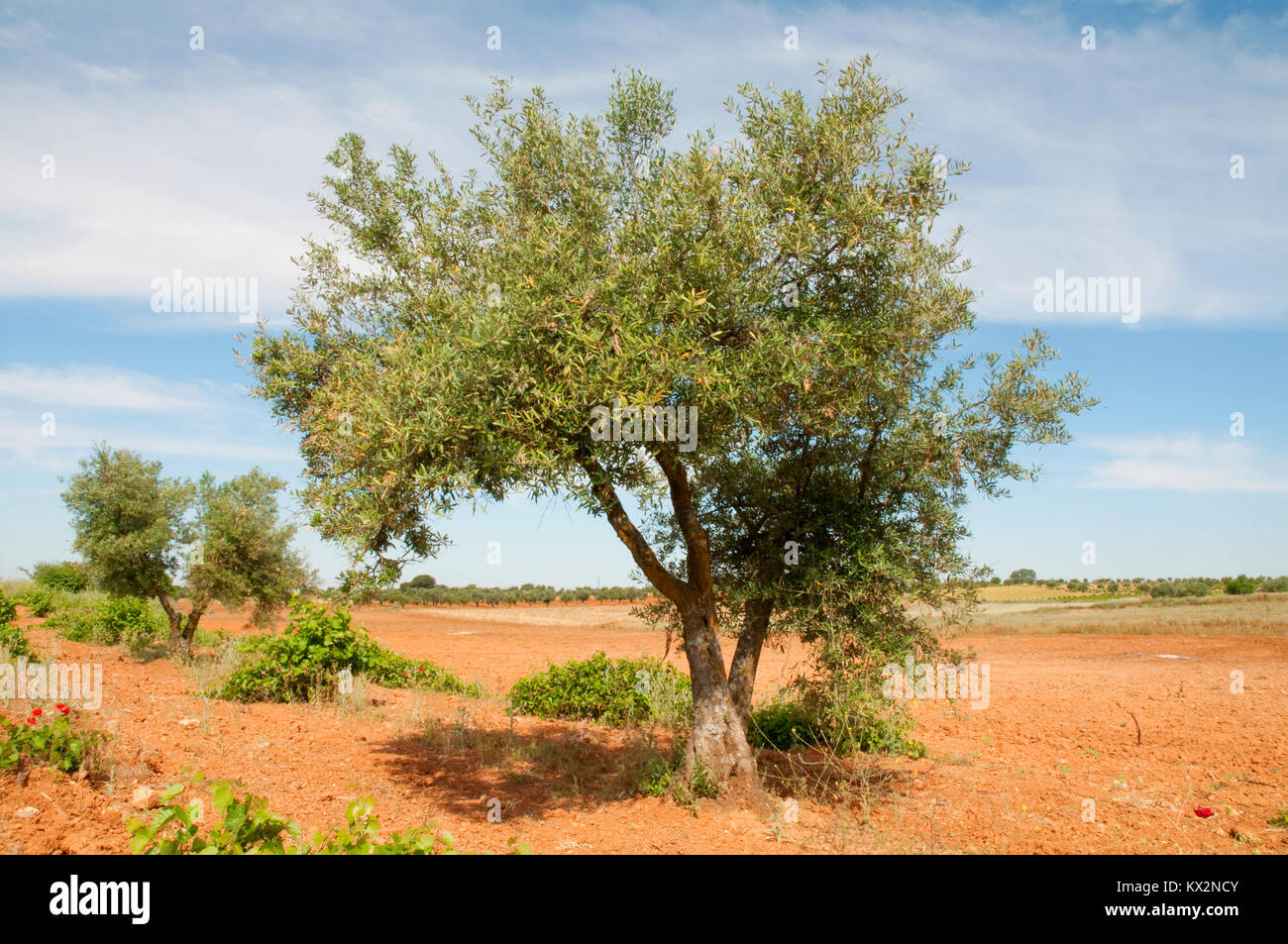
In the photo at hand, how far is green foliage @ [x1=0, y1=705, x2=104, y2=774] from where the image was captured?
7.67 metres

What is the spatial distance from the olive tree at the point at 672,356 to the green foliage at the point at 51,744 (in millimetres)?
3384

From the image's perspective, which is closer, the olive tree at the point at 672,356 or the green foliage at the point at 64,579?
the olive tree at the point at 672,356

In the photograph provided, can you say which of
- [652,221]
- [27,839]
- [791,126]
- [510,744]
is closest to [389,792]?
[510,744]

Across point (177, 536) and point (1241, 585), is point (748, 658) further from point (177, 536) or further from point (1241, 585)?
point (1241, 585)

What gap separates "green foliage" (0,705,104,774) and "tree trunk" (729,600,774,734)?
727cm

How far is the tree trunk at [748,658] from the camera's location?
1016 cm

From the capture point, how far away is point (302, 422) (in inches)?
388

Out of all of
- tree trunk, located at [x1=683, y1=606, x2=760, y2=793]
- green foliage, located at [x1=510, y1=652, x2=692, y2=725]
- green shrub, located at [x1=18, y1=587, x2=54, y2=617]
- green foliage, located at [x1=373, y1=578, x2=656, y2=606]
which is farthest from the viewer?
green foliage, located at [x1=373, y1=578, x2=656, y2=606]

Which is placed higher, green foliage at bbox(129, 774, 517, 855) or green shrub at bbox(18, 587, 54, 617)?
green foliage at bbox(129, 774, 517, 855)

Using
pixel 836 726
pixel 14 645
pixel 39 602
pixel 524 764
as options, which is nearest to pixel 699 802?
pixel 836 726

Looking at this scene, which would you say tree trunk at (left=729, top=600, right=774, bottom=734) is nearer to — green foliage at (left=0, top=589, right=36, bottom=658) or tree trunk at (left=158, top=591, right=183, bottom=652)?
green foliage at (left=0, top=589, right=36, bottom=658)

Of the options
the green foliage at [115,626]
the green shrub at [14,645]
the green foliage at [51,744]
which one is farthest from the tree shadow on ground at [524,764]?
the green foliage at [115,626]

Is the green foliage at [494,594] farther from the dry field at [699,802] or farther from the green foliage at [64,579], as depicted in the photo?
the dry field at [699,802]

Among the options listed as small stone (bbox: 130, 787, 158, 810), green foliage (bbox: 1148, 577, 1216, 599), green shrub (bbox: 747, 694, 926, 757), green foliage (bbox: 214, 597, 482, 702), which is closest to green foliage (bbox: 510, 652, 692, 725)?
green shrub (bbox: 747, 694, 926, 757)
